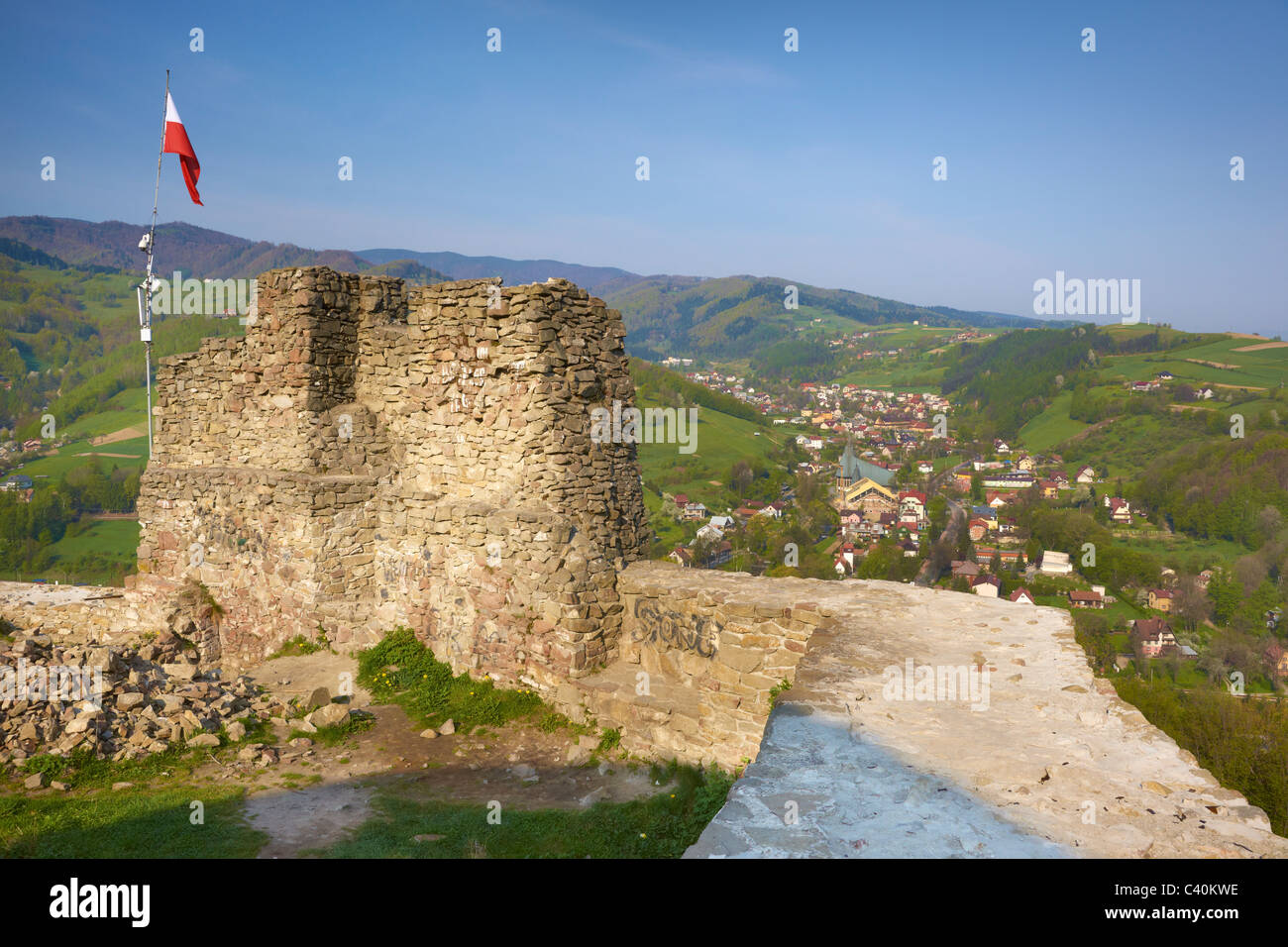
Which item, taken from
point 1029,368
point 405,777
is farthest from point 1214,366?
point 405,777

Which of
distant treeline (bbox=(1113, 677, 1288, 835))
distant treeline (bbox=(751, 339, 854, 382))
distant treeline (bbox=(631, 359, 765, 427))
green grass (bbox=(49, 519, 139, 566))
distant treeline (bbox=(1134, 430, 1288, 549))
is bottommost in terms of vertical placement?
green grass (bbox=(49, 519, 139, 566))

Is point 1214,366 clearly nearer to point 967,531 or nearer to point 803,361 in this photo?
point 967,531

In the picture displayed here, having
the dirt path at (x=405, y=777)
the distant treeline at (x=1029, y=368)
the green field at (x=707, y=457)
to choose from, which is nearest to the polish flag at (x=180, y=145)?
the dirt path at (x=405, y=777)

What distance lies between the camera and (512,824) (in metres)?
6.16

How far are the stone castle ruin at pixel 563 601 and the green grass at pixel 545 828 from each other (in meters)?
0.75

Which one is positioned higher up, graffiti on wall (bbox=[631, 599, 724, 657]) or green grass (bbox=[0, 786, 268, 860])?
graffiti on wall (bbox=[631, 599, 724, 657])

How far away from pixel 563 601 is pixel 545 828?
2.25 metres

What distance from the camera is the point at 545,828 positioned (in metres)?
6.05

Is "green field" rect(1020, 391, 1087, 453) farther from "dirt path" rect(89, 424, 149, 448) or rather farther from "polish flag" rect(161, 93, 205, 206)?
"dirt path" rect(89, 424, 149, 448)

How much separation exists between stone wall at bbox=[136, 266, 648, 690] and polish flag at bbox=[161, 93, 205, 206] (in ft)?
11.5

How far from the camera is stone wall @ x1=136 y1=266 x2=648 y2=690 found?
790 centimetres

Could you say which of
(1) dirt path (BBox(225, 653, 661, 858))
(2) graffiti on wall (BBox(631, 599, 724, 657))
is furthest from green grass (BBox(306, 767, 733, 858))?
(2) graffiti on wall (BBox(631, 599, 724, 657))
